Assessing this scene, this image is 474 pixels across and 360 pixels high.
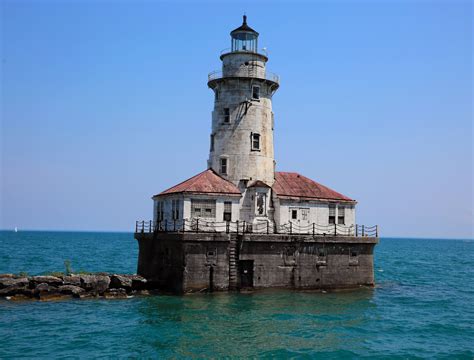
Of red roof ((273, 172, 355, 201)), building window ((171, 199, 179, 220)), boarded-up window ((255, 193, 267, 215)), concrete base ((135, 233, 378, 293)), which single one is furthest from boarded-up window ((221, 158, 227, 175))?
concrete base ((135, 233, 378, 293))

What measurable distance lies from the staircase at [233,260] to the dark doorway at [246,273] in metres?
0.47

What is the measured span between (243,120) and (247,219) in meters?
7.23

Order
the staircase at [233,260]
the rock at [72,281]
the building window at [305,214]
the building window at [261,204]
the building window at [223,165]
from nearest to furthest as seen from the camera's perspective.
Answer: the staircase at [233,260]
the rock at [72,281]
the building window at [261,204]
the building window at [305,214]
the building window at [223,165]

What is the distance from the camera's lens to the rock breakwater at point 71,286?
31.9m

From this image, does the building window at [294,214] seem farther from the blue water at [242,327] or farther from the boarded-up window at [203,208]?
the boarded-up window at [203,208]

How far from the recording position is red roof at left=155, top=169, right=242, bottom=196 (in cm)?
3428

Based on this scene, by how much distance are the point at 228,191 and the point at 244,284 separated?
6139 millimetres

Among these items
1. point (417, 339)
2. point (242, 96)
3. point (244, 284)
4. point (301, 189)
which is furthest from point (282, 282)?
point (242, 96)

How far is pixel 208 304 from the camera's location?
29344 millimetres

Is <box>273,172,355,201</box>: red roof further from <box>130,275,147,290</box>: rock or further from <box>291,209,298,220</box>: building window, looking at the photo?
<box>130,275,147,290</box>: rock

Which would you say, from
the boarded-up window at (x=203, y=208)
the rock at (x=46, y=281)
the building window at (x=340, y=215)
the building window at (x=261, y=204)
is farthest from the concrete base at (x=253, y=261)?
the rock at (x=46, y=281)

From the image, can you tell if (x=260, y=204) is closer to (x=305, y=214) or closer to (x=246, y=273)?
(x=305, y=214)

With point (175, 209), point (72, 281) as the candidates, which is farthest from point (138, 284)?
point (175, 209)

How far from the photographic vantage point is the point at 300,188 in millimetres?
38906
